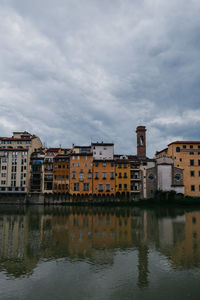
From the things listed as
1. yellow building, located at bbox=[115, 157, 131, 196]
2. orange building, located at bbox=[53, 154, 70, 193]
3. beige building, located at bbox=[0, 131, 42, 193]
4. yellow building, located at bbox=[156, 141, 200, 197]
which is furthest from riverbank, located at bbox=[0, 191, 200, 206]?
yellow building, located at bbox=[156, 141, 200, 197]

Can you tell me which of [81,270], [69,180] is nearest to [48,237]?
[81,270]

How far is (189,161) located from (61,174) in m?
42.6

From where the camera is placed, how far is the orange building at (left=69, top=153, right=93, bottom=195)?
7219cm

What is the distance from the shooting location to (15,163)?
75875 mm

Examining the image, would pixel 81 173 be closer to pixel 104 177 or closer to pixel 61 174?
pixel 61 174

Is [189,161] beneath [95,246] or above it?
above

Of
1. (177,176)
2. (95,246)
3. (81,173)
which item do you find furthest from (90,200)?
(95,246)

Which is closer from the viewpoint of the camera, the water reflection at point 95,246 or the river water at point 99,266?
the river water at point 99,266

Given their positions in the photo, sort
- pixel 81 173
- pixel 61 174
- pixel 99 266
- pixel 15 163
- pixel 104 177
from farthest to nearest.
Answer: pixel 15 163
pixel 61 174
pixel 81 173
pixel 104 177
pixel 99 266

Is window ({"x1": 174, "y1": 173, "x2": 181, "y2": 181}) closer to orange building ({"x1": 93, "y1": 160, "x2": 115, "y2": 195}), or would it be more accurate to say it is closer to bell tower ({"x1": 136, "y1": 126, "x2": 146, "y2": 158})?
bell tower ({"x1": 136, "y1": 126, "x2": 146, "y2": 158})

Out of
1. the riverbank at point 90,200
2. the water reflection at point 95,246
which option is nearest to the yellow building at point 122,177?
the riverbank at point 90,200

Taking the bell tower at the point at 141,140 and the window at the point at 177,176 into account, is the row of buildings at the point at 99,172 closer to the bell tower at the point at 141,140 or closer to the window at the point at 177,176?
the window at the point at 177,176

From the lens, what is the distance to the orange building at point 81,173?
237ft

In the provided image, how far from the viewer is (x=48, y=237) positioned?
25.2m
